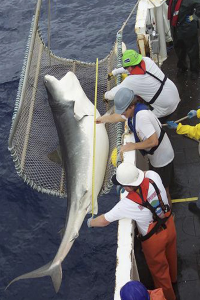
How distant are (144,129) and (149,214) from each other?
4.47 ft

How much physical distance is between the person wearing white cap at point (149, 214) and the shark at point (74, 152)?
1000mm

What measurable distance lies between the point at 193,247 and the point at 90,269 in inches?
100

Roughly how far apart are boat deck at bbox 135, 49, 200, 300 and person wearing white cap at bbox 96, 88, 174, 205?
1.13 m

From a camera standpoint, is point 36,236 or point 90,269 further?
point 36,236

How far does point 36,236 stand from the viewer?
8.93 meters

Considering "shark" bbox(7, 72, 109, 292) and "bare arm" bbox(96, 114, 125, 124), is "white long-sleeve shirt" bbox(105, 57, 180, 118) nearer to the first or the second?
"bare arm" bbox(96, 114, 125, 124)

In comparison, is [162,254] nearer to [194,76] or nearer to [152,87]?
[152,87]

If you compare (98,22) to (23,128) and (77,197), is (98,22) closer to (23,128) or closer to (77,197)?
(23,128)

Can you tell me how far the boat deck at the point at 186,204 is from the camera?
6238 millimetres

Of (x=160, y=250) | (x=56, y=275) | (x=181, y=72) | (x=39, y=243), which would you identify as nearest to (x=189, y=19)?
(x=181, y=72)

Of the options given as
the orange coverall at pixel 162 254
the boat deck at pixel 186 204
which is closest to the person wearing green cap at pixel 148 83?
the boat deck at pixel 186 204

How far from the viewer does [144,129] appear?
233 inches

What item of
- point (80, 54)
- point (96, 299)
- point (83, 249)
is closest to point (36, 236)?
point (83, 249)

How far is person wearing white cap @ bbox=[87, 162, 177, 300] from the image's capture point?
201 inches
